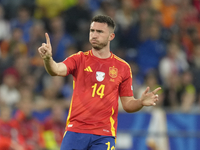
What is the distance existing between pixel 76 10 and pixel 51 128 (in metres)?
4.61

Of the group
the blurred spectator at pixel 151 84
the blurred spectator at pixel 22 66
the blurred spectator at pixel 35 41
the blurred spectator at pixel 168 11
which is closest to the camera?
the blurred spectator at pixel 151 84

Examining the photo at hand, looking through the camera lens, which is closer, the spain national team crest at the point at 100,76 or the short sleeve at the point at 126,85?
the spain national team crest at the point at 100,76

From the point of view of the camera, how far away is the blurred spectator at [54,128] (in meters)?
10.8

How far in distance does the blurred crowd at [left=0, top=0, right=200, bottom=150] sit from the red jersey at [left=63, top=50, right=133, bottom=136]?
15.1 ft

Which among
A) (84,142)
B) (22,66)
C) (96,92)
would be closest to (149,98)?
(96,92)

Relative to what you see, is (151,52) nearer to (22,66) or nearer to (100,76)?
(22,66)

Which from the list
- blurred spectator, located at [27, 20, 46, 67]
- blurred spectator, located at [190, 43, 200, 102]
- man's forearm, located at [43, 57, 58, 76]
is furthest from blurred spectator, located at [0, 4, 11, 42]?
man's forearm, located at [43, 57, 58, 76]

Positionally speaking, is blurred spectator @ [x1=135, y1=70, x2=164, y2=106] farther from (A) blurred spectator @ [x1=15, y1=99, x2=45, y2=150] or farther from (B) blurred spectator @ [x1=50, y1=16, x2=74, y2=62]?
(A) blurred spectator @ [x1=15, y1=99, x2=45, y2=150]

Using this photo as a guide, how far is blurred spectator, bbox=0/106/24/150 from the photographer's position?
991 centimetres

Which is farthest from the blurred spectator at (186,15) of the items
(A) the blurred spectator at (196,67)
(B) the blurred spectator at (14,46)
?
(B) the blurred spectator at (14,46)

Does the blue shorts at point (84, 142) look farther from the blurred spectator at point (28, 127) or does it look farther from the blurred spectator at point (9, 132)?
the blurred spectator at point (28, 127)

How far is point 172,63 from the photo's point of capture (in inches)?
504

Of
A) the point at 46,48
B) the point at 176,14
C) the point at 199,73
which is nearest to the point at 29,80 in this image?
the point at 199,73

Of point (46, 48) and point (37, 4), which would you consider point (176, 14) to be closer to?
point (37, 4)
